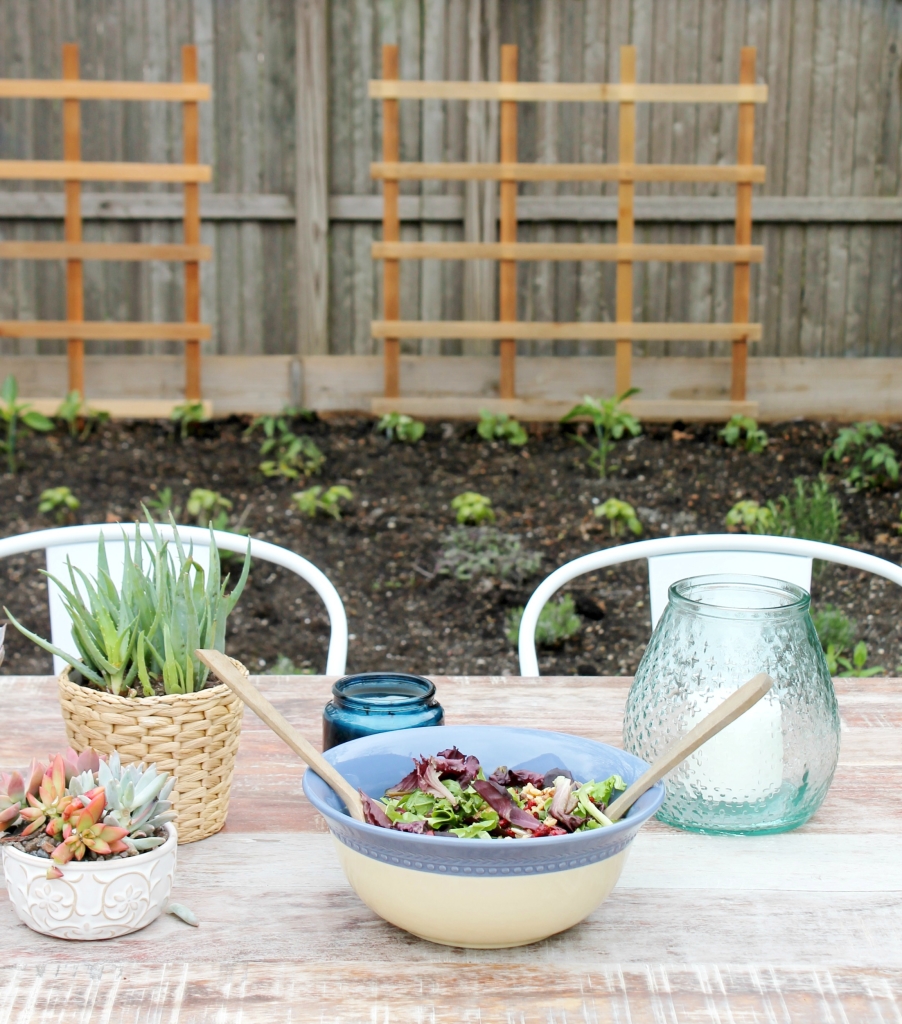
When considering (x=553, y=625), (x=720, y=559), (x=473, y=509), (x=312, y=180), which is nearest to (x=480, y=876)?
(x=720, y=559)

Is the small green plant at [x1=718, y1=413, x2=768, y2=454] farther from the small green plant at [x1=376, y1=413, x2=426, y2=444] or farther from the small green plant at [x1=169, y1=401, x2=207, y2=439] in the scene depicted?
the small green plant at [x1=169, y1=401, x2=207, y2=439]

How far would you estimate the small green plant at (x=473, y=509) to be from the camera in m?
3.38

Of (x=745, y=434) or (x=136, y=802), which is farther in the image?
(x=745, y=434)

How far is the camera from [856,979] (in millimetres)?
673

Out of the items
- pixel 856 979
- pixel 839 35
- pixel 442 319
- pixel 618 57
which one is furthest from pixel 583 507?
pixel 856 979

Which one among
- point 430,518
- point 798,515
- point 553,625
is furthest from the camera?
point 430,518

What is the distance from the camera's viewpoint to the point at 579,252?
4.18 meters

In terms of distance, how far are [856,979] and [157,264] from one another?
4.55 m

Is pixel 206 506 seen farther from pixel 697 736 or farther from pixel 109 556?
pixel 697 736

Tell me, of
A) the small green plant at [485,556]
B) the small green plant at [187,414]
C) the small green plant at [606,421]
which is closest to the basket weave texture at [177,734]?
the small green plant at [485,556]

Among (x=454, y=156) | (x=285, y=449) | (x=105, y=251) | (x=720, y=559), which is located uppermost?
(x=454, y=156)

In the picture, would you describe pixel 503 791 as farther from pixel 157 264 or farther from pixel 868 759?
pixel 157 264

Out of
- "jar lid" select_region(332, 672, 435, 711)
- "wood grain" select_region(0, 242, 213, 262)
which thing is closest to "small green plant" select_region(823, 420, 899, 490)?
"wood grain" select_region(0, 242, 213, 262)

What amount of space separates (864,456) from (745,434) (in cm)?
45
